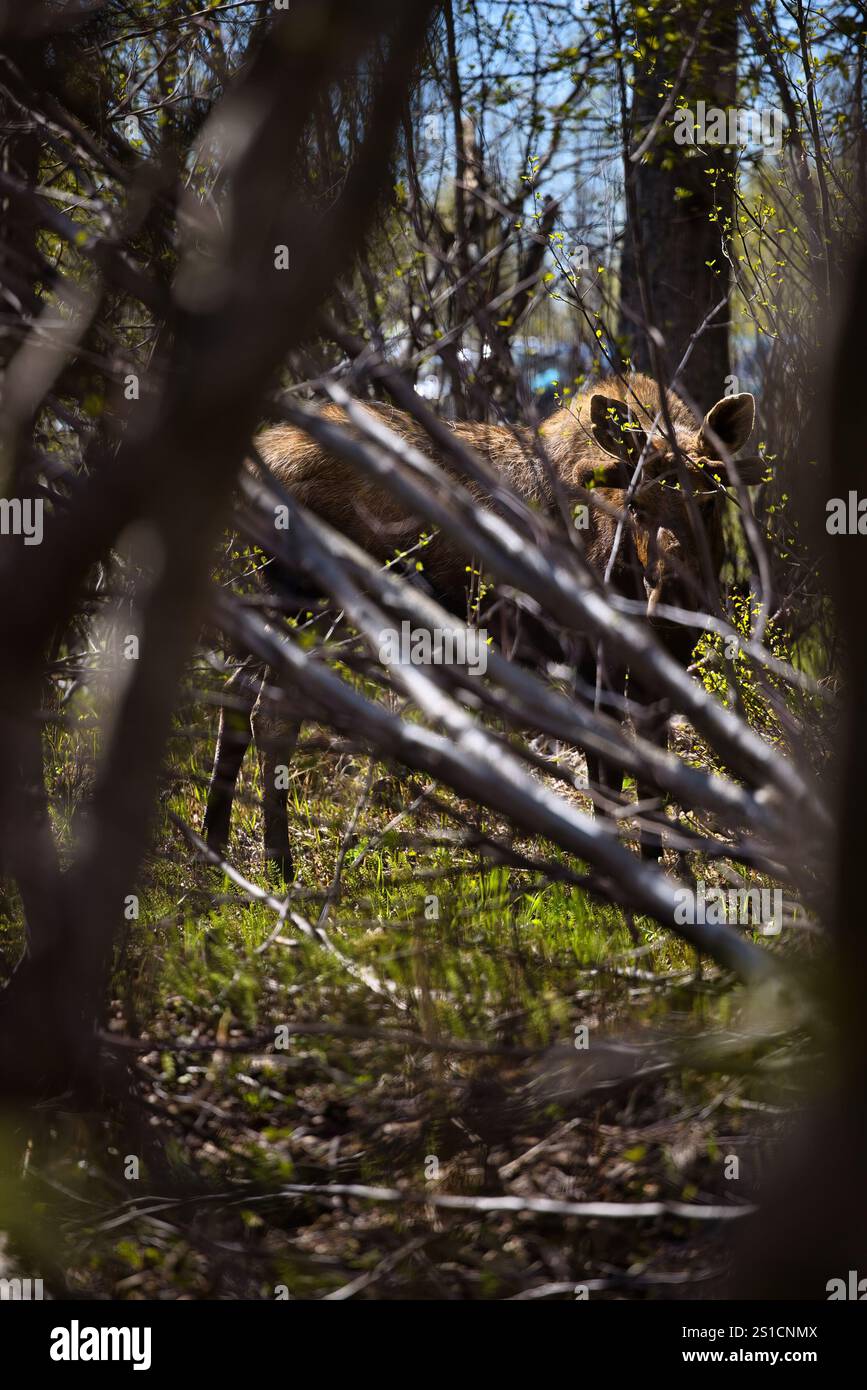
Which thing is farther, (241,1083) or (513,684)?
(241,1083)

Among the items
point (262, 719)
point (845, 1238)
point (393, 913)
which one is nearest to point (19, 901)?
point (393, 913)

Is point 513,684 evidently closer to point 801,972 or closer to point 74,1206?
point 801,972

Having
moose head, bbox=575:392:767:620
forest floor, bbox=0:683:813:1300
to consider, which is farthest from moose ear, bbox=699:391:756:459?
forest floor, bbox=0:683:813:1300

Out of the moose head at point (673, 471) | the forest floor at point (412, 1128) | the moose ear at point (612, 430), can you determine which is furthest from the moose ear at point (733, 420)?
the forest floor at point (412, 1128)

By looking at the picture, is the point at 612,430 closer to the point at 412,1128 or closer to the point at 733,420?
the point at 733,420

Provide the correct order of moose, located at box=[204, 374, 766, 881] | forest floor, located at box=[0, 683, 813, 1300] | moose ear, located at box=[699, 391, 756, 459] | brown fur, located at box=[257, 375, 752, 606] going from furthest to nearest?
brown fur, located at box=[257, 375, 752, 606] → moose, located at box=[204, 374, 766, 881] → moose ear, located at box=[699, 391, 756, 459] → forest floor, located at box=[0, 683, 813, 1300]

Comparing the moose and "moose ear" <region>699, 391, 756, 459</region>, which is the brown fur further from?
"moose ear" <region>699, 391, 756, 459</region>

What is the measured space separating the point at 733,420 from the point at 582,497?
33.6 inches

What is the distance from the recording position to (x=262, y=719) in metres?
6.33

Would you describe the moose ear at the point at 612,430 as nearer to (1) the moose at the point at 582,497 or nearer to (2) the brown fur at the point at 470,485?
(1) the moose at the point at 582,497

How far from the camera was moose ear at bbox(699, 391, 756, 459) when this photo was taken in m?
5.29

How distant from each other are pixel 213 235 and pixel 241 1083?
2692 millimetres

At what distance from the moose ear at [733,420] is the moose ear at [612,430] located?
0.33 metres

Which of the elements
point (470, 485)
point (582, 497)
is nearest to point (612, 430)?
point (582, 497)
